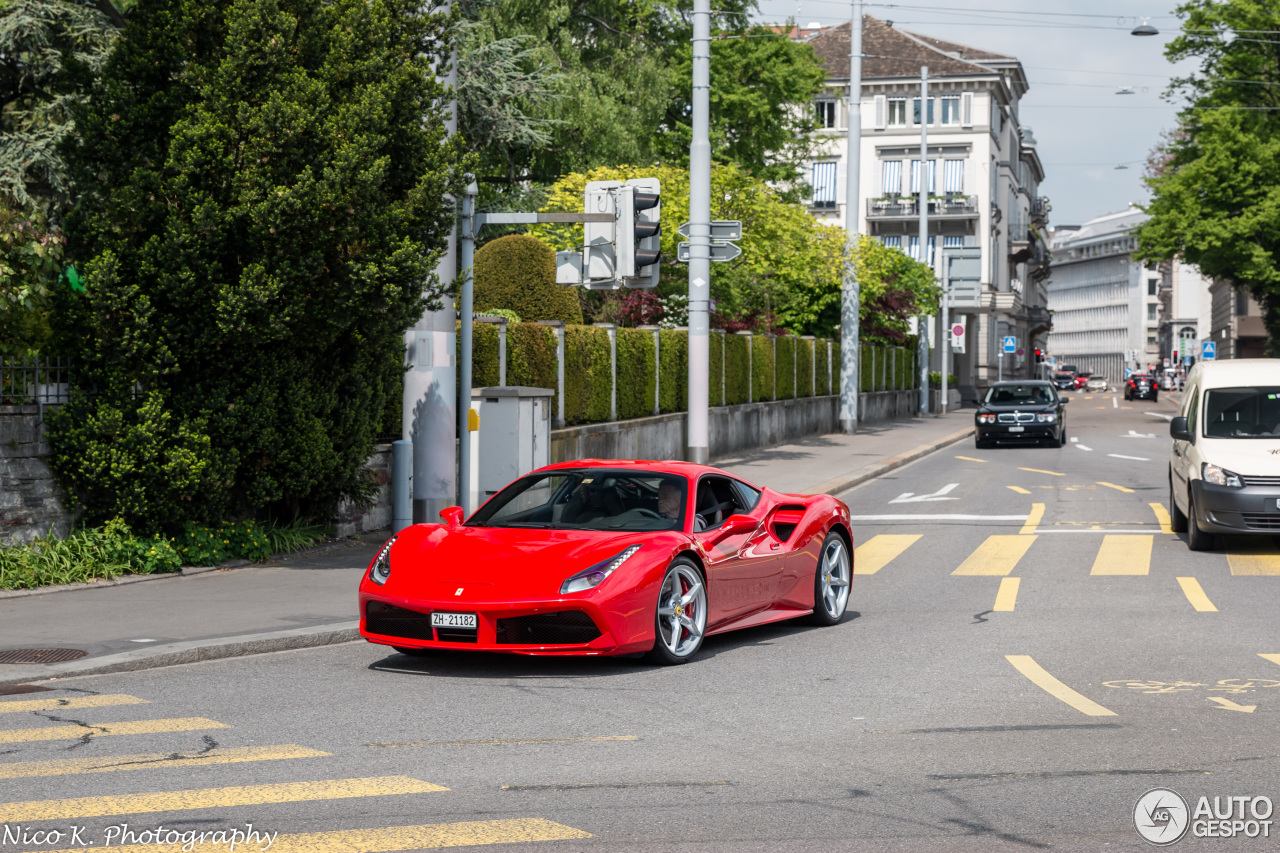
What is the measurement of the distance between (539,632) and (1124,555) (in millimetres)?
8319

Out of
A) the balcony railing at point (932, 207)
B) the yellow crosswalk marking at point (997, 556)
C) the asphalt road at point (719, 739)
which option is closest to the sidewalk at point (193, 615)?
the asphalt road at point (719, 739)

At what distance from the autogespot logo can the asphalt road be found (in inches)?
2.7

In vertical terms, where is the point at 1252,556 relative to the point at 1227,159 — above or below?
below

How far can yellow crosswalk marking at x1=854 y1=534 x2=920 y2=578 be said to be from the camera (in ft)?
46.7

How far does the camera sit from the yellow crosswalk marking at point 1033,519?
17219mm

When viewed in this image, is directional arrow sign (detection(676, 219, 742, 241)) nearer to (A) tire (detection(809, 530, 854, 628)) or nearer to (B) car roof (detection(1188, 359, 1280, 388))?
(B) car roof (detection(1188, 359, 1280, 388))

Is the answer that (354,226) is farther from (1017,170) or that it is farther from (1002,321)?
(1017,170)

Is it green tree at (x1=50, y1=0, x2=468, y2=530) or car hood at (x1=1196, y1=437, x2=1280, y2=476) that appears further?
car hood at (x1=1196, y1=437, x2=1280, y2=476)

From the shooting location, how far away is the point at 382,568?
8.98 meters

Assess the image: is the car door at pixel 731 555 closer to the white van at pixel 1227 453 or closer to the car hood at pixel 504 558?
the car hood at pixel 504 558

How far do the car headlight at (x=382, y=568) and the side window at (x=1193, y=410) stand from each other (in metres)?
9.27

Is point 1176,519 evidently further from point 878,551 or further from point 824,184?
point 824,184

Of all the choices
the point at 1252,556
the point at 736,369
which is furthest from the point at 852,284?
the point at 1252,556

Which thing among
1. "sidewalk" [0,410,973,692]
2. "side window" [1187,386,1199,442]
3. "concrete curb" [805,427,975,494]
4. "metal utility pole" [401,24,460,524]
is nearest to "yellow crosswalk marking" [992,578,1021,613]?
"side window" [1187,386,1199,442]
